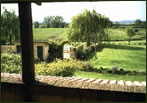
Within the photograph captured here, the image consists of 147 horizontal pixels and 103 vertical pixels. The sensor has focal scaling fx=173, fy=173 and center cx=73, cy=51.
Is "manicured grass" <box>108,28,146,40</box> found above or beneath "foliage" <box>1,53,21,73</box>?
above

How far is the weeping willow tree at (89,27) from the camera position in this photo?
11883 millimetres

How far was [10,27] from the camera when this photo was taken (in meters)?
9.57

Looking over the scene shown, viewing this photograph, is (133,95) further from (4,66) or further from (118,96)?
(4,66)

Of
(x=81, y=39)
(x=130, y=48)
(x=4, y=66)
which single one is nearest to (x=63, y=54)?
(x=81, y=39)

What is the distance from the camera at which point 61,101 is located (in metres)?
1.52

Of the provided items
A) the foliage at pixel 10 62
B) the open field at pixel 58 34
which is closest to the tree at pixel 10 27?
the open field at pixel 58 34

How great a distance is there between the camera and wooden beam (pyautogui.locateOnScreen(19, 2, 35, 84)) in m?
1.60

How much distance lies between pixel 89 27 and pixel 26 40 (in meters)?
10.3

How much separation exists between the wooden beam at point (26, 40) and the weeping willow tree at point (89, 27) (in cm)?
1030

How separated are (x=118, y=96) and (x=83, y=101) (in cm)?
29

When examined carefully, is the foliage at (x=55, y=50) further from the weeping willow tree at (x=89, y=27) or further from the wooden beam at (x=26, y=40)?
the wooden beam at (x=26, y=40)

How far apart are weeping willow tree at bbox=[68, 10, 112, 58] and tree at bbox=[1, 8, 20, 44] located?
4.26 meters

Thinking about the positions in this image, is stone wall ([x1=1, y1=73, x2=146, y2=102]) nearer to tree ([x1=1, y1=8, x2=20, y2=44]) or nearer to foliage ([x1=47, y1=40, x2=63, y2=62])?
tree ([x1=1, y1=8, x2=20, y2=44])

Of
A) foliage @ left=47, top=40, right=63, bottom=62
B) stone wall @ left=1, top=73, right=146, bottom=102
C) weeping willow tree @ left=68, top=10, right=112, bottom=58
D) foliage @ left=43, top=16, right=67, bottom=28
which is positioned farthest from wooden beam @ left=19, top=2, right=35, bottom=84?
weeping willow tree @ left=68, top=10, right=112, bottom=58
